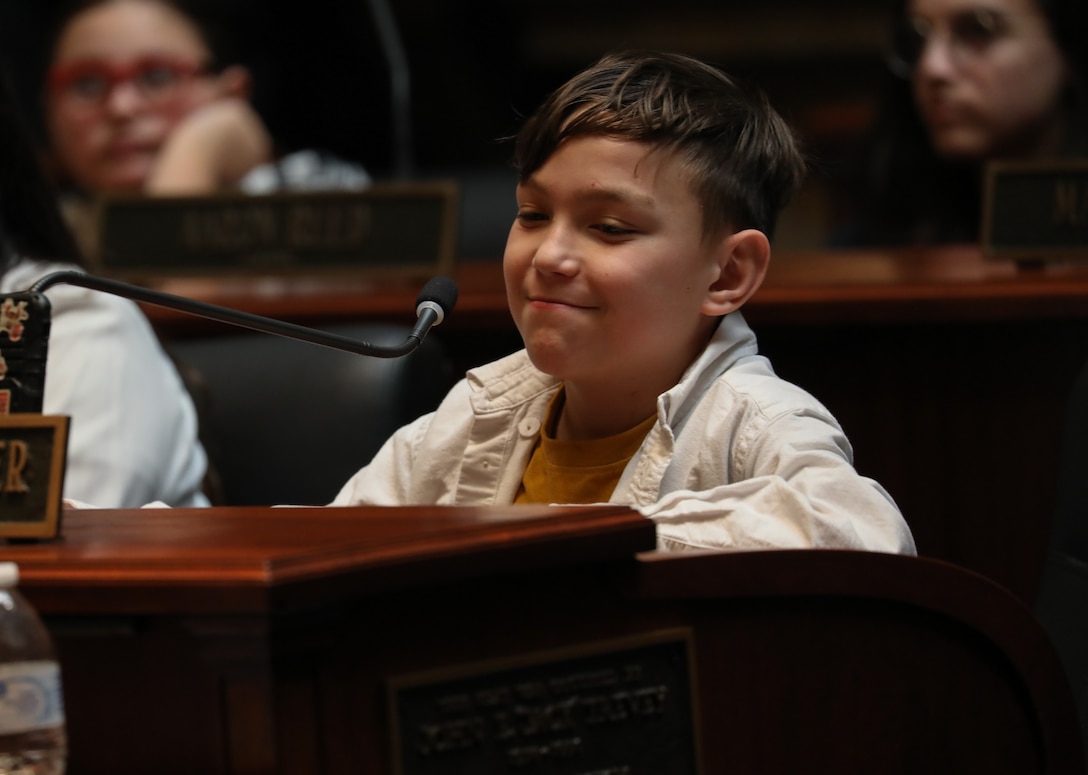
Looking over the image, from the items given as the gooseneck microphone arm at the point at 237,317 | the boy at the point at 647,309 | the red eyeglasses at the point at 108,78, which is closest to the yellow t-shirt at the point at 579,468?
the boy at the point at 647,309

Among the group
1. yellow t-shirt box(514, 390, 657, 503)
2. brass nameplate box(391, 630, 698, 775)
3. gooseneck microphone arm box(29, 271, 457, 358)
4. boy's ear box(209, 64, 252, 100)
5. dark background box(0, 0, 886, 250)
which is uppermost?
dark background box(0, 0, 886, 250)

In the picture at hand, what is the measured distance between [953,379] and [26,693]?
1.21 m

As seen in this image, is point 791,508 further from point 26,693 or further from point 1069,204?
point 1069,204

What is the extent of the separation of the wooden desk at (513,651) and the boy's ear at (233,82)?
229 centimetres

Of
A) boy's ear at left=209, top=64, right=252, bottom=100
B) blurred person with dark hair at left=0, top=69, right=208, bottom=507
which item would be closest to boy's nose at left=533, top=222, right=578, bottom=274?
blurred person with dark hair at left=0, top=69, right=208, bottom=507

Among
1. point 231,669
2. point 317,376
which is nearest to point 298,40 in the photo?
point 317,376

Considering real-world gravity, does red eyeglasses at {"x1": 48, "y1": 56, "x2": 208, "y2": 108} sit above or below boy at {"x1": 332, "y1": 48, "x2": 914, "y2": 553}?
above

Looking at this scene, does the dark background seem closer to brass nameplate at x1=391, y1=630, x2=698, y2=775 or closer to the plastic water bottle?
brass nameplate at x1=391, y1=630, x2=698, y2=775

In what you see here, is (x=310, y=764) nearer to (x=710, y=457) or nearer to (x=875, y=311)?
(x=710, y=457)

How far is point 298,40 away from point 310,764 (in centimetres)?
408

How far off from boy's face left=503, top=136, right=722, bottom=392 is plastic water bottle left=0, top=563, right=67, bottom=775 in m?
0.52

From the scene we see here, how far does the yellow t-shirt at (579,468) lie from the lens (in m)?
1.39

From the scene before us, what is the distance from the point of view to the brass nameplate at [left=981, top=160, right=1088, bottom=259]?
2135 millimetres

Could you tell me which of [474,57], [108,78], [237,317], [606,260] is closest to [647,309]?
[606,260]
